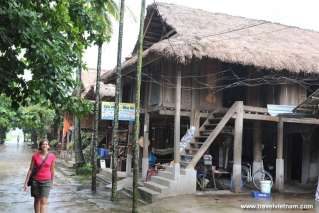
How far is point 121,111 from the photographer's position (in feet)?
44.9

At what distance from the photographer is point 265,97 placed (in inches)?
637

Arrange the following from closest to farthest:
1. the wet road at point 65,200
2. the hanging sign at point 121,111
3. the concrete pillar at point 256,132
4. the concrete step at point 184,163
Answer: the wet road at point 65,200 → the hanging sign at point 121,111 → the concrete step at point 184,163 → the concrete pillar at point 256,132

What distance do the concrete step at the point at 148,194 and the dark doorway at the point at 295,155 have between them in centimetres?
695

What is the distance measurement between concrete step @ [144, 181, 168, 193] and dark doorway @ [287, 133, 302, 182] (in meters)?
6.57

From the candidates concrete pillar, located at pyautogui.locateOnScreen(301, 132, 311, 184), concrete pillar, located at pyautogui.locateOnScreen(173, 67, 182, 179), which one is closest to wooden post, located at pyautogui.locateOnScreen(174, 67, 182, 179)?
concrete pillar, located at pyautogui.locateOnScreen(173, 67, 182, 179)

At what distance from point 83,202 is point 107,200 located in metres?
0.69

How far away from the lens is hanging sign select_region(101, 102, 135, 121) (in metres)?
13.7

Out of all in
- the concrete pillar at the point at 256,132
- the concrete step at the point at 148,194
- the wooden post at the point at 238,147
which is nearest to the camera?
the concrete step at the point at 148,194

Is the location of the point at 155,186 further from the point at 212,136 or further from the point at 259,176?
the point at 259,176

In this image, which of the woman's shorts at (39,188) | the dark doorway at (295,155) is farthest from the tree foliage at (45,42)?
the dark doorway at (295,155)

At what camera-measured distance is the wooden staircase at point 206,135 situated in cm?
1371

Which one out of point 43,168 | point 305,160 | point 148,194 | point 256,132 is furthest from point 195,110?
point 43,168

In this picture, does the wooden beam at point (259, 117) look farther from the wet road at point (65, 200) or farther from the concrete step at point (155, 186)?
the wet road at point (65, 200)

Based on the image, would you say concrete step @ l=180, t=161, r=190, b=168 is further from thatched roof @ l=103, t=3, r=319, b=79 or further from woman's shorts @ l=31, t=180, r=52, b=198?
woman's shorts @ l=31, t=180, r=52, b=198
